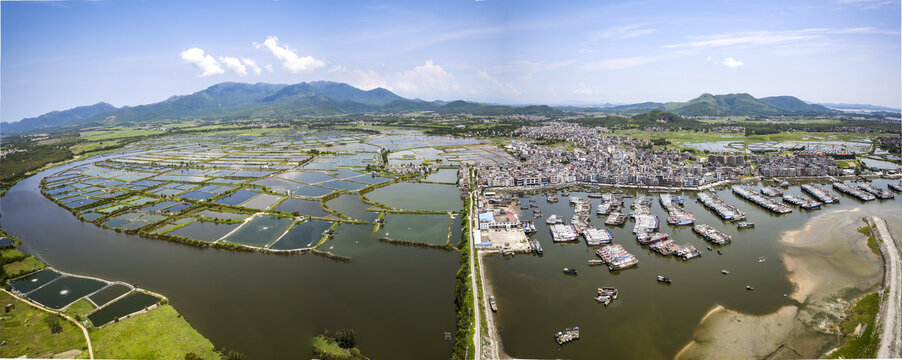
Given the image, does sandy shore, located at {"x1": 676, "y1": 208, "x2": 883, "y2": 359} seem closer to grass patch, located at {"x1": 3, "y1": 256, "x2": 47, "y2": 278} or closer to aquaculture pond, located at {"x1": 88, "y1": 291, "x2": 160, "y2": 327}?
aquaculture pond, located at {"x1": 88, "y1": 291, "x2": 160, "y2": 327}

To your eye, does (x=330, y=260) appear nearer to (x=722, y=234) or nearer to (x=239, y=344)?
(x=239, y=344)

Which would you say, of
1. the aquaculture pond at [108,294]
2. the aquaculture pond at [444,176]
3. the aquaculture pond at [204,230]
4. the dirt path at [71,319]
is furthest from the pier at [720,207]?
the aquaculture pond at [108,294]

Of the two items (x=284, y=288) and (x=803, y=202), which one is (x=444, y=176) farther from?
(x=803, y=202)

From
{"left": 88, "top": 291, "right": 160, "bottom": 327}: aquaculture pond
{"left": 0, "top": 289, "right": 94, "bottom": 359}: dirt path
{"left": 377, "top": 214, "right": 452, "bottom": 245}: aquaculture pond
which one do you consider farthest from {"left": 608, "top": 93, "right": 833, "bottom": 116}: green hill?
{"left": 0, "top": 289, "right": 94, "bottom": 359}: dirt path

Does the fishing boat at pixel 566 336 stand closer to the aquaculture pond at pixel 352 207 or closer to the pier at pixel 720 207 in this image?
the aquaculture pond at pixel 352 207

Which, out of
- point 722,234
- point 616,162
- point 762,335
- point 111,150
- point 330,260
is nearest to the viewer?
point 762,335

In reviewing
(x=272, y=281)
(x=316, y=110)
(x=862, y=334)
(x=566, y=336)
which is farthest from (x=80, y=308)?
(x=316, y=110)

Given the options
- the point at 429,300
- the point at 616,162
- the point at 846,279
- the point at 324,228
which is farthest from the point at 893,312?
the point at 616,162
